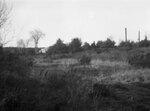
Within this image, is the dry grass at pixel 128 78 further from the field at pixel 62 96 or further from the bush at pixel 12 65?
the bush at pixel 12 65

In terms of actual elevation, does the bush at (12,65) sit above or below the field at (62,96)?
above

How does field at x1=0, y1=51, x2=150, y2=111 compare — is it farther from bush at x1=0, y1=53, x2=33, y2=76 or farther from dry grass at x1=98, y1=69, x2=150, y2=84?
dry grass at x1=98, y1=69, x2=150, y2=84

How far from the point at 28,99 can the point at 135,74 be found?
25.2ft

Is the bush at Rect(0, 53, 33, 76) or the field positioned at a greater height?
the bush at Rect(0, 53, 33, 76)

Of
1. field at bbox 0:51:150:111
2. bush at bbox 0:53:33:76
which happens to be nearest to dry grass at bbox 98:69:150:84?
field at bbox 0:51:150:111

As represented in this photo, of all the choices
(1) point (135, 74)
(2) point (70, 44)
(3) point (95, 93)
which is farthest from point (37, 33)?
(3) point (95, 93)

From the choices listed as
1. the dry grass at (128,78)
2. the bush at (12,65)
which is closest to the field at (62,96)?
the bush at (12,65)

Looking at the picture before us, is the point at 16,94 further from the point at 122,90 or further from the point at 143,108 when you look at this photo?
the point at 122,90

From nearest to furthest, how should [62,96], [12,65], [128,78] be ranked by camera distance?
[62,96], [12,65], [128,78]

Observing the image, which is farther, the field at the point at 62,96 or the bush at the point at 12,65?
the bush at the point at 12,65

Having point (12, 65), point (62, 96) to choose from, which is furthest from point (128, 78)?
point (12, 65)

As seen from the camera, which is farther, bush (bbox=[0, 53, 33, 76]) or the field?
bush (bbox=[0, 53, 33, 76])

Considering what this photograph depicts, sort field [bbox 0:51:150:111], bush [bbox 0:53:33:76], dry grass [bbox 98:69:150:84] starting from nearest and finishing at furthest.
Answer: field [bbox 0:51:150:111] < bush [bbox 0:53:33:76] < dry grass [bbox 98:69:150:84]

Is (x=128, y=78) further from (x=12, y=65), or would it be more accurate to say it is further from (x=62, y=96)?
(x=12, y=65)
